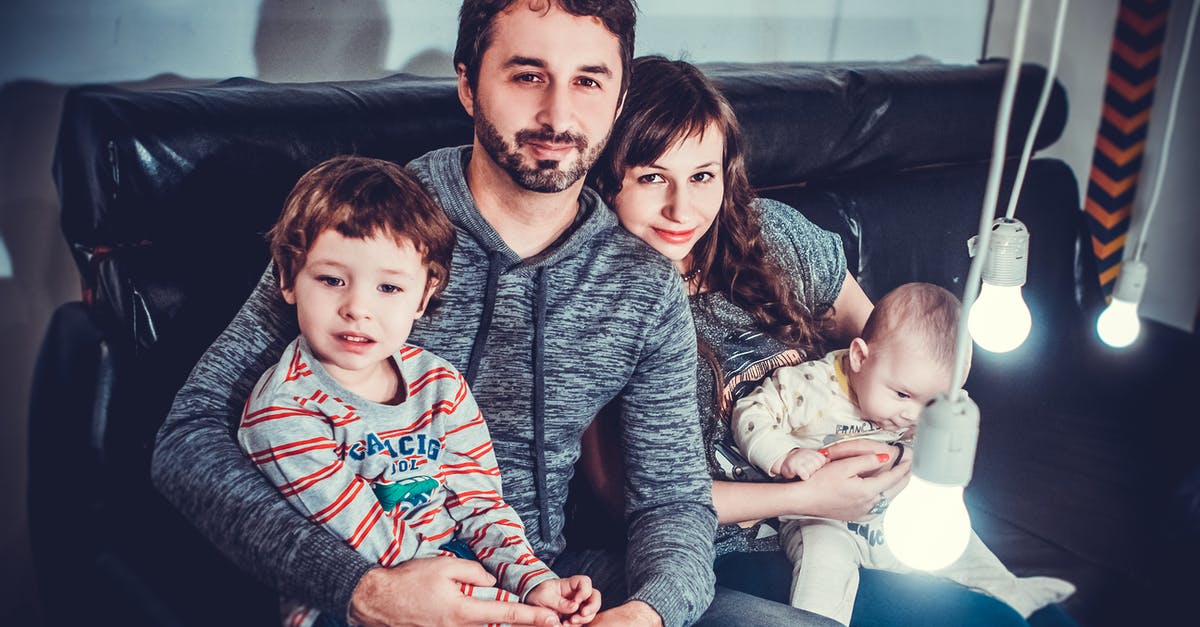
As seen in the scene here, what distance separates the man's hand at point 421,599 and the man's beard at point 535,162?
444 millimetres

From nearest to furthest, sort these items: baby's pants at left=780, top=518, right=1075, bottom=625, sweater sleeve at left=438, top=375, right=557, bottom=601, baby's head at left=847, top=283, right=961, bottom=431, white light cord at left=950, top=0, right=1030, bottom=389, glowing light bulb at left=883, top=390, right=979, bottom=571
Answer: white light cord at left=950, top=0, right=1030, bottom=389
glowing light bulb at left=883, top=390, right=979, bottom=571
sweater sleeve at left=438, top=375, right=557, bottom=601
baby's pants at left=780, top=518, right=1075, bottom=625
baby's head at left=847, top=283, right=961, bottom=431

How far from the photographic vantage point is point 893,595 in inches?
52.9

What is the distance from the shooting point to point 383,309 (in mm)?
959

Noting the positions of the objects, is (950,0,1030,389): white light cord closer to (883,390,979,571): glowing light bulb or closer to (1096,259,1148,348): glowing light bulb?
(883,390,979,571): glowing light bulb

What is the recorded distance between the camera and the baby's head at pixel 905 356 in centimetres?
140

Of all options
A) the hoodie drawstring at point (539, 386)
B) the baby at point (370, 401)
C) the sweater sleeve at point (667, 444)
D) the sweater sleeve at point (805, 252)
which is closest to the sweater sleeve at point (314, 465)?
the baby at point (370, 401)

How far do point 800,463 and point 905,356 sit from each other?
0.23 meters

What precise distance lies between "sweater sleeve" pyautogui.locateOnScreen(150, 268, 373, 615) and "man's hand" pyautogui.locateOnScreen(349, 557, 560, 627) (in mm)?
20

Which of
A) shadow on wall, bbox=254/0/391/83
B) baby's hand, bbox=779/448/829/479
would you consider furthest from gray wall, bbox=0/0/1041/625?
baby's hand, bbox=779/448/829/479

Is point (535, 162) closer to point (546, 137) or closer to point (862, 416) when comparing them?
point (546, 137)

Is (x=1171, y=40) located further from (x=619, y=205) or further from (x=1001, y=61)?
(x=619, y=205)

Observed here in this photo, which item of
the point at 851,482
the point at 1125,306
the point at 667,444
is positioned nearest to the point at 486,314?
the point at 667,444

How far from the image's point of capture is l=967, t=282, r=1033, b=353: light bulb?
138cm

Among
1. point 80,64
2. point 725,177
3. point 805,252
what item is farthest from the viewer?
point 805,252
